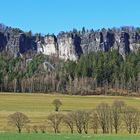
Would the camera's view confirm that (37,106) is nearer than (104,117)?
No

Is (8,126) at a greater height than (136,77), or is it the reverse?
(136,77)

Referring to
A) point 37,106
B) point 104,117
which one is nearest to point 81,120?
point 104,117

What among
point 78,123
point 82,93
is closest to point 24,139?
point 78,123

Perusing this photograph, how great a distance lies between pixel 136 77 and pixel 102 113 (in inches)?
5247

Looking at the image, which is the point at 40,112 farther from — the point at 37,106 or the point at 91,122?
the point at 91,122

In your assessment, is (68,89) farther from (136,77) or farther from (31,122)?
(31,122)

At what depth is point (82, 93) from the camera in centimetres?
16462

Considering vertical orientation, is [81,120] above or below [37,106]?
below

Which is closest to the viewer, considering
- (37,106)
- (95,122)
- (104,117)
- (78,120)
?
(78,120)

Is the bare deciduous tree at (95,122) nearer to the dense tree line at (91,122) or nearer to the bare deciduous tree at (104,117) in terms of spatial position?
the dense tree line at (91,122)

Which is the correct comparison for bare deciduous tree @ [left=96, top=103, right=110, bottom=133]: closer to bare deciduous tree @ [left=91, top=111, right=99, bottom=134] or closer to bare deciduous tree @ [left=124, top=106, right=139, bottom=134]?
bare deciduous tree @ [left=91, top=111, right=99, bottom=134]

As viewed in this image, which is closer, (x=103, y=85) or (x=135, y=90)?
(x=135, y=90)

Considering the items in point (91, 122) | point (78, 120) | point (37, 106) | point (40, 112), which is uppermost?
point (37, 106)

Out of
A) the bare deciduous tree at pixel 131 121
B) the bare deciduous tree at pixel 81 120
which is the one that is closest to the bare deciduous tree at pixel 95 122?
the bare deciduous tree at pixel 81 120
